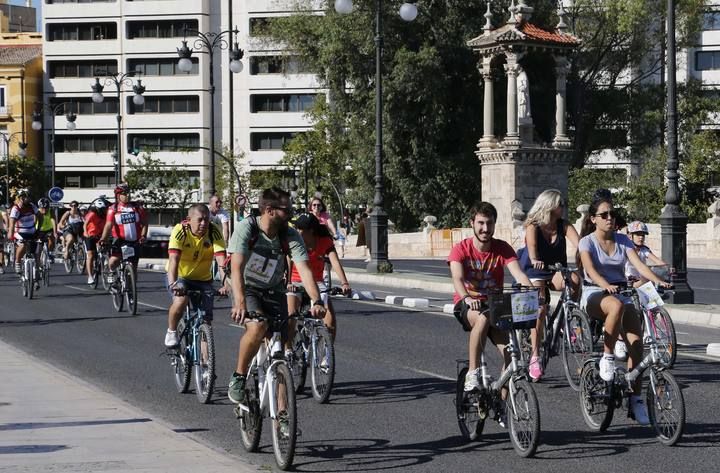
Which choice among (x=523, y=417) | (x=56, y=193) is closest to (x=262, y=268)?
(x=523, y=417)

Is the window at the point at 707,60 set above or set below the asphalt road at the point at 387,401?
above

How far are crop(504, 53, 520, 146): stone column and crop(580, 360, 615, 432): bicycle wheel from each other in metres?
37.9

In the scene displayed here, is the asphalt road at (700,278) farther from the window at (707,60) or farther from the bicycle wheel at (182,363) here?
the window at (707,60)

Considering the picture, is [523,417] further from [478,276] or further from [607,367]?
[478,276]

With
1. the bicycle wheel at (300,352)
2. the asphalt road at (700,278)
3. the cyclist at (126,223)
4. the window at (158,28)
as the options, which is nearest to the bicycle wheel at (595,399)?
the bicycle wheel at (300,352)

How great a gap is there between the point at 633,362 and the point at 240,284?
2.83 meters

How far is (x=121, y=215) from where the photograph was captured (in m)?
21.3

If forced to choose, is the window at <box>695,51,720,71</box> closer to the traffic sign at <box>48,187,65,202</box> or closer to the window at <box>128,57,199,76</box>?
the window at <box>128,57,199,76</box>

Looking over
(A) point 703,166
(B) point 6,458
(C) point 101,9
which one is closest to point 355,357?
(B) point 6,458

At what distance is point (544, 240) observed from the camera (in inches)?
481

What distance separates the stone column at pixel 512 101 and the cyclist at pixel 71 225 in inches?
705

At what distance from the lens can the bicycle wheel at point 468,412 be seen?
30.4 ft

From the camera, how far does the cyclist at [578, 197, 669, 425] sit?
9500mm

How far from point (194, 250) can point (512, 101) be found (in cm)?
3590
